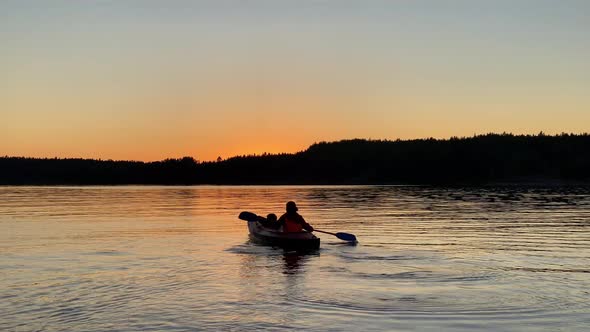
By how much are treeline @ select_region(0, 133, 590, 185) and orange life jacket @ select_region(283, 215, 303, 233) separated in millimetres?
129242

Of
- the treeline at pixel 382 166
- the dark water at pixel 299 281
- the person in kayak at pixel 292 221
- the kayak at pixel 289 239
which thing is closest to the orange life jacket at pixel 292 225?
the person in kayak at pixel 292 221

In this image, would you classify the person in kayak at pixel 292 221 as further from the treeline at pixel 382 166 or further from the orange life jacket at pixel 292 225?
the treeline at pixel 382 166

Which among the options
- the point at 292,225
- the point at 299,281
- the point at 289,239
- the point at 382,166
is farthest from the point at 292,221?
the point at 382,166

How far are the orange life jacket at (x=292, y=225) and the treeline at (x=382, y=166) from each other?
12924 centimetres

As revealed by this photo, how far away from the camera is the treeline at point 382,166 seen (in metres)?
160

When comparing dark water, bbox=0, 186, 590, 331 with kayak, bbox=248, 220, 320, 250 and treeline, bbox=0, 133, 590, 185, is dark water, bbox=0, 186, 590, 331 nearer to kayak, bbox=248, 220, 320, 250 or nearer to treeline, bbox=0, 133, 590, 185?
kayak, bbox=248, 220, 320, 250

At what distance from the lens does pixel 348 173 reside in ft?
568

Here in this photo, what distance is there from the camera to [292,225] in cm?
2811

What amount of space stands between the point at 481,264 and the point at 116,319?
12234mm

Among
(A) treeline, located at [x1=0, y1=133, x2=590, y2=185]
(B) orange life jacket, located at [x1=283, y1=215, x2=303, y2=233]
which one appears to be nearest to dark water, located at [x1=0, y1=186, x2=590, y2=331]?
(B) orange life jacket, located at [x1=283, y1=215, x2=303, y2=233]

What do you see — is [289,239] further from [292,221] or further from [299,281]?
[299,281]

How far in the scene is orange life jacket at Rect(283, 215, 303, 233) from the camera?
2806 cm

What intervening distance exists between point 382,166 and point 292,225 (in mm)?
147946

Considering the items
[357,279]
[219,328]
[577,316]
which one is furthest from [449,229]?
[219,328]
